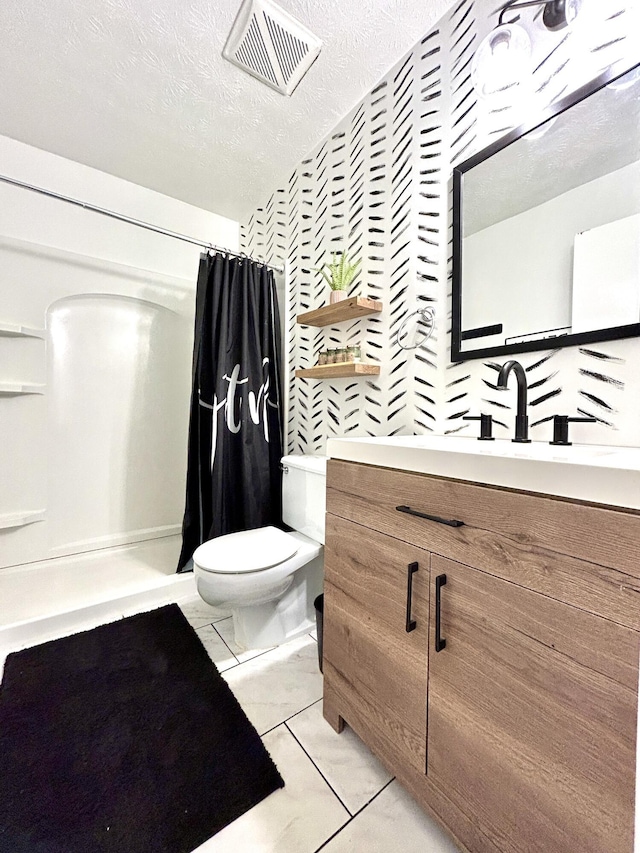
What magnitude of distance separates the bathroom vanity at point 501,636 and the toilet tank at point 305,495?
584mm

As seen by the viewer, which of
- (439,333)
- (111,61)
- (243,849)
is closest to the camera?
(243,849)

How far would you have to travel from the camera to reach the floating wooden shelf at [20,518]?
6.25 feet

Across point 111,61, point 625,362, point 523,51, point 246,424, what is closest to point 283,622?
point 246,424

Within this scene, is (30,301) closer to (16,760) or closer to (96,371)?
(96,371)

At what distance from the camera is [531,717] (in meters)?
0.58

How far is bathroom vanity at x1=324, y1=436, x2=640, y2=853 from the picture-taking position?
500mm

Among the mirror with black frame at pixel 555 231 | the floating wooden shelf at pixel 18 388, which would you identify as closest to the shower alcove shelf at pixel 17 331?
the floating wooden shelf at pixel 18 388

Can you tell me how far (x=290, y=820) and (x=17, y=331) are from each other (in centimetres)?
235

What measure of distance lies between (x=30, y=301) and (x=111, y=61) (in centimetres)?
122

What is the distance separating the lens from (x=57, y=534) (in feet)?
6.87

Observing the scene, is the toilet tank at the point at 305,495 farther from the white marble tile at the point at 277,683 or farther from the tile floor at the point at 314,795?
the tile floor at the point at 314,795

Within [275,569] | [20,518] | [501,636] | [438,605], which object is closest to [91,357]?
[20,518]

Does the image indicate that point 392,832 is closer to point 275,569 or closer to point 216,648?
point 275,569

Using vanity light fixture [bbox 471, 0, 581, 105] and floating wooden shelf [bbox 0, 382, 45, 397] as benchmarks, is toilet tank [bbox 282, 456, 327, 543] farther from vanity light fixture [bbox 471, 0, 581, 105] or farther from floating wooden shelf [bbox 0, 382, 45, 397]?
floating wooden shelf [bbox 0, 382, 45, 397]
